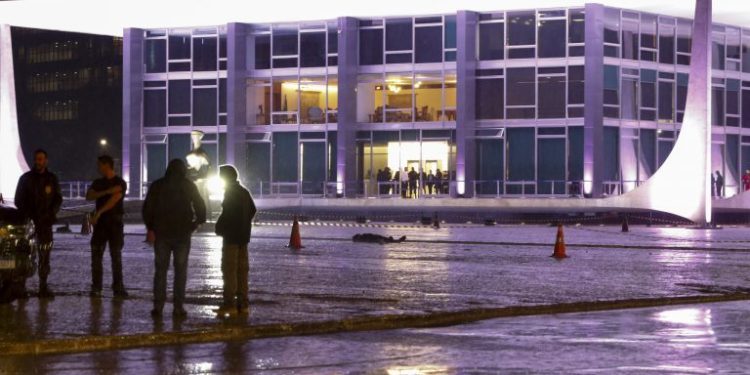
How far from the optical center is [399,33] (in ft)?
199

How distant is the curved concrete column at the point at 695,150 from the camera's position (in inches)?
1816

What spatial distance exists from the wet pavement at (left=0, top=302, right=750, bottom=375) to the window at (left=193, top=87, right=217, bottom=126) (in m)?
51.1

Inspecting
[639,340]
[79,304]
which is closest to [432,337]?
[639,340]

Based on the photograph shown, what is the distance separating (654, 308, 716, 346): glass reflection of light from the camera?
43.9 ft

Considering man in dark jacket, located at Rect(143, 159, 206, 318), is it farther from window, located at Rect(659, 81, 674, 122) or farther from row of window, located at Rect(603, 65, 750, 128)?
window, located at Rect(659, 81, 674, 122)

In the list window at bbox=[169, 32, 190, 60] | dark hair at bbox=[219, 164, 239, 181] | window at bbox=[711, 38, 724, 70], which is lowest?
dark hair at bbox=[219, 164, 239, 181]

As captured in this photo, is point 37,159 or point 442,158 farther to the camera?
point 442,158

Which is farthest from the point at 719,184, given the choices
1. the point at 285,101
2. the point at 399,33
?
the point at 285,101

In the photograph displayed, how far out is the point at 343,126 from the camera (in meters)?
62.0

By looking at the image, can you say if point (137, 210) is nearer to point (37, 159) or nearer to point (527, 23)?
point (527, 23)

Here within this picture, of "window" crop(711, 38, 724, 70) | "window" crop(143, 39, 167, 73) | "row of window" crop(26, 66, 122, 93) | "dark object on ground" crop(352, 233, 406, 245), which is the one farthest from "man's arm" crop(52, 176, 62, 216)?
"row of window" crop(26, 66, 122, 93)

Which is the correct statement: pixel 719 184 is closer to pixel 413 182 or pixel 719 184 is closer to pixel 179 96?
pixel 413 182

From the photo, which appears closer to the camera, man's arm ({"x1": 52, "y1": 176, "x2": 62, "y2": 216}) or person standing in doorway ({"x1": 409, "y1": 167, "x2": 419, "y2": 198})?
man's arm ({"x1": 52, "y1": 176, "x2": 62, "y2": 216})

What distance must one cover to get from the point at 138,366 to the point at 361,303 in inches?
214
